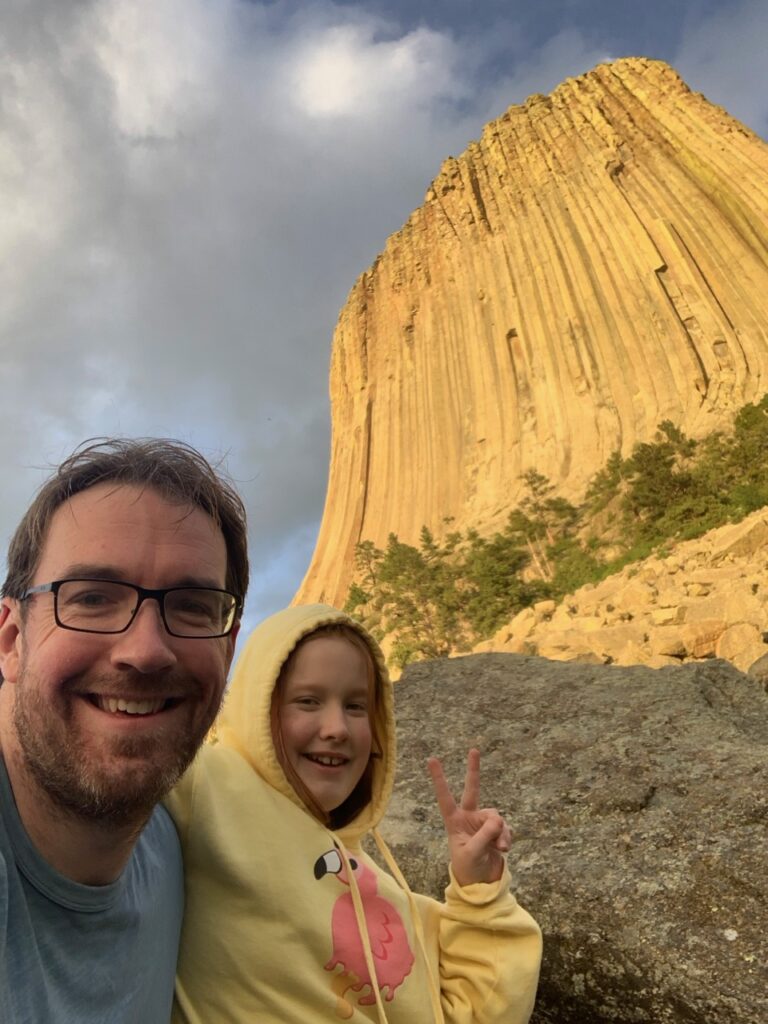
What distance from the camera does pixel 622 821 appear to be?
2.46 m

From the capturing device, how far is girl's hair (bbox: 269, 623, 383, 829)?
1.70 metres

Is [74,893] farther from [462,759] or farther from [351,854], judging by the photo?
[462,759]

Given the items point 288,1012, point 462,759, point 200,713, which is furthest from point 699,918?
point 200,713

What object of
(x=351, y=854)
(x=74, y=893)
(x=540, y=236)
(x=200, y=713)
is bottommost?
(x=351, y=854)

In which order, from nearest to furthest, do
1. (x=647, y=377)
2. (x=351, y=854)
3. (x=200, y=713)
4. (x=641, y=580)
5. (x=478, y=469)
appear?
(x=200, y=713) → (x=351, y=854) → (x=641, y=580) → (x=647, y=377) → (x=478, y=469)

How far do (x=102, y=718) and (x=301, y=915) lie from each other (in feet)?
2.32

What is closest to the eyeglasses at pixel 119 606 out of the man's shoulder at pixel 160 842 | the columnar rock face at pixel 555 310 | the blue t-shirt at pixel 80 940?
the blue t-shirt at pixel 80 940

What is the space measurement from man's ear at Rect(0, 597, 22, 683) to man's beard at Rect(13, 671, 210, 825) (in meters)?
0.07

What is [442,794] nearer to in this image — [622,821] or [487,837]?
[487,837]

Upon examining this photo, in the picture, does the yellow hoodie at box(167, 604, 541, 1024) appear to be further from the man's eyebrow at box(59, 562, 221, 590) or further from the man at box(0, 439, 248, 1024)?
the man's eyebrow at box(59, 562, 221, 590)

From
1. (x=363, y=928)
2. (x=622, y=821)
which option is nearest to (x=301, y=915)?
(x=363, y=928)

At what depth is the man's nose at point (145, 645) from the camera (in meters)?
1.13

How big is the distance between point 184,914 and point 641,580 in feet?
48.9

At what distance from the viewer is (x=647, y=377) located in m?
30.0
